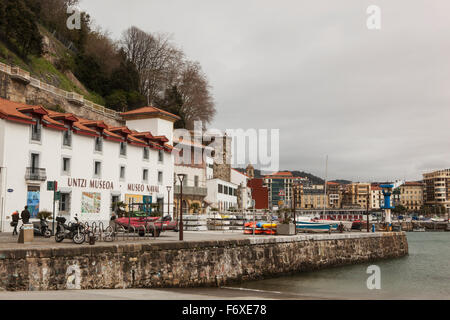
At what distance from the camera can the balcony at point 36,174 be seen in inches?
1215

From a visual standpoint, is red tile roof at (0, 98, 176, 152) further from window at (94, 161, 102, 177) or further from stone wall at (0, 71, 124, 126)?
stone wall at (0, 71, 124, 126)

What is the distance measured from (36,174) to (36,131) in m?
3.19

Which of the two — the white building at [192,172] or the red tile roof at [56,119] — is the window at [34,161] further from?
the white building at [192,172]

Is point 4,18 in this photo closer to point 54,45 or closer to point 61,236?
point 54,45

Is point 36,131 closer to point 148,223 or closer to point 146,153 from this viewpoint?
point 146,153

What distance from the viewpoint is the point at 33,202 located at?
102 ft

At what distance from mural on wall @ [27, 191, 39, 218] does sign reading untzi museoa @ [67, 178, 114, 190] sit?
3368 millimetres

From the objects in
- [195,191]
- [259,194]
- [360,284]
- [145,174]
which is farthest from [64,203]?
[195,191]

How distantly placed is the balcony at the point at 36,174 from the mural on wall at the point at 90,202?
4323mm

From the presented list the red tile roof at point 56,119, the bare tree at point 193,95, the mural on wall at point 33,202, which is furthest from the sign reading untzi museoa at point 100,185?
the bare tree at point 193,95

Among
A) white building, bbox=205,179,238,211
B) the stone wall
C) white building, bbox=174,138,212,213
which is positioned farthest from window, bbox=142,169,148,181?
white building, bbox=205,179,238,211

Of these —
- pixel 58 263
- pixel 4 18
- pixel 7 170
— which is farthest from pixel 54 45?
pixel 58 263

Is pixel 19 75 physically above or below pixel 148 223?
above

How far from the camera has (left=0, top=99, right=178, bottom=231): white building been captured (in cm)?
3016
